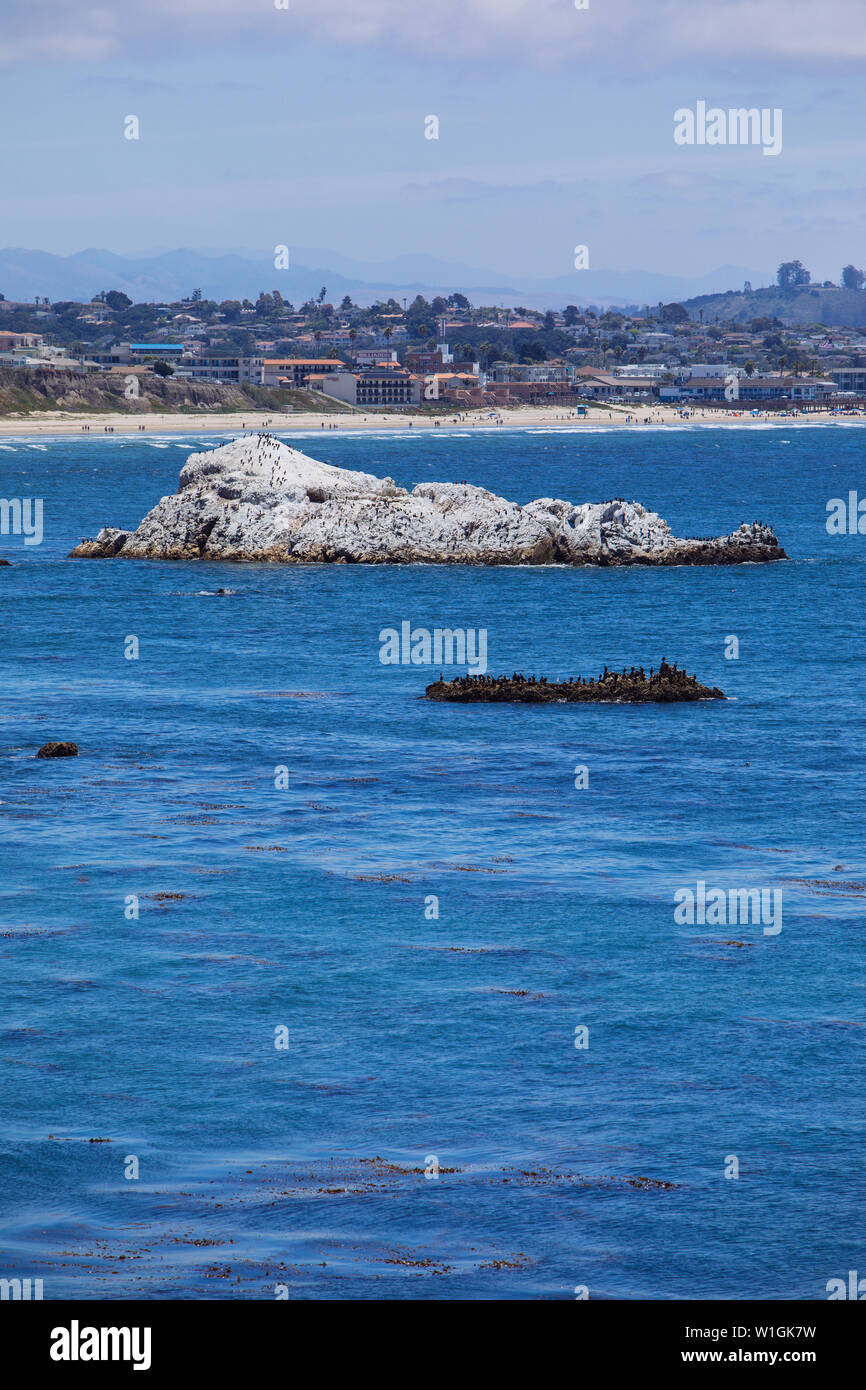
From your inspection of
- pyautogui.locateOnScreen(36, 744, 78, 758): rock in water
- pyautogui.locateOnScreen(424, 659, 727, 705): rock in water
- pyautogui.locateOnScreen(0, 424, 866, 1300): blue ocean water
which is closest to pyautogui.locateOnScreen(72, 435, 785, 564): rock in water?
pyautogui.locateOnScreen(0, 424, 866, 1300): blue ocean water

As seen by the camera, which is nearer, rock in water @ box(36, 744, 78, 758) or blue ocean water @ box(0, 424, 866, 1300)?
blue ocean water @ box(0, 424, 866, 1300)

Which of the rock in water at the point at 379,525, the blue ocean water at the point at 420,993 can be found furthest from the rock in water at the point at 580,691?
the rock in water at the point at 379,525

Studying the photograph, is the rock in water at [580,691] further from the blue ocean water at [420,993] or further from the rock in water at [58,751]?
the rock in water at [58,751]

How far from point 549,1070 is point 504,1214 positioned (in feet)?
14.5

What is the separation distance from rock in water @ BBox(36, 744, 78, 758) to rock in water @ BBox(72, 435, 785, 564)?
47706 mm

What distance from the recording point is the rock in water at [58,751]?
43375mm

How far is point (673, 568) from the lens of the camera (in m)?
90.7

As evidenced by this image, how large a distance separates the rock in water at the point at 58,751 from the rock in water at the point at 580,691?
12780 millimetres

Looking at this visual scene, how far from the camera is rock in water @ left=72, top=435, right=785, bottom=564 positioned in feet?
295

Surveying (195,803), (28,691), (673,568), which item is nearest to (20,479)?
(673,568)

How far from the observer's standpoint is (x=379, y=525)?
9094cm

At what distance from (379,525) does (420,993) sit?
66.5 m

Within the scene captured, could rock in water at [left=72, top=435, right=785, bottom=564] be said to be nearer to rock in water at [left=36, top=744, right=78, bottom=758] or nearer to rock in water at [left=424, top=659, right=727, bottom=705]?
rock in water at [left=424, top=659, right=727, bottom=705]

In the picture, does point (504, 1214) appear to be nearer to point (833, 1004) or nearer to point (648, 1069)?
point (648, 1069)
